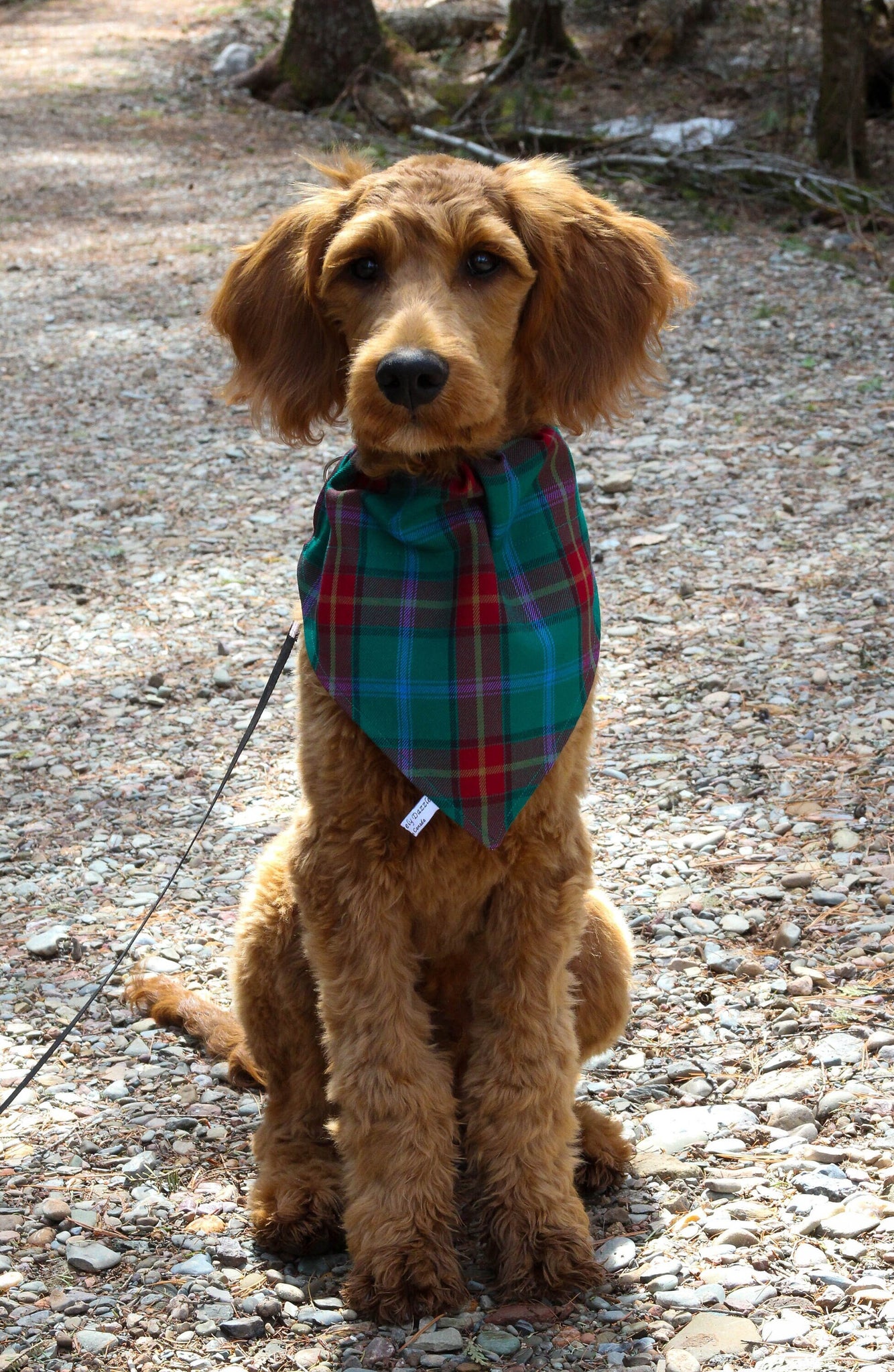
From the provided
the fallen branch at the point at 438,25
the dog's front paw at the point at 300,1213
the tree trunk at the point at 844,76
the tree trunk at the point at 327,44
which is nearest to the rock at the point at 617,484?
the dog's front paw at the point at 300,1213

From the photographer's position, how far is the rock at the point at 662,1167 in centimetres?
325

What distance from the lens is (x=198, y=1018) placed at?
3805 mm

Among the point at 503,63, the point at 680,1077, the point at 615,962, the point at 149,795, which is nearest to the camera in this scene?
the point at 615,962

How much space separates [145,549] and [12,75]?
1375 centimetres

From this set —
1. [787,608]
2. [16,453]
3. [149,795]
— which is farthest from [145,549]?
[787,608]

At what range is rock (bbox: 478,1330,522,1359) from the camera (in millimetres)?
2732

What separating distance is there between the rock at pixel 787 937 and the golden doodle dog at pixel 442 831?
950 mm

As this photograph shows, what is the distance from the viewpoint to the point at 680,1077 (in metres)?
3.60

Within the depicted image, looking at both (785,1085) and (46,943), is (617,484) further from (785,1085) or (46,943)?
(785,1085)

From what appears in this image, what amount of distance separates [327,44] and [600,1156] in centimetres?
1445

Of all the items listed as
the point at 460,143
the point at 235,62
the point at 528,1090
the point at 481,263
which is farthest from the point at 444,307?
the point at 235,62

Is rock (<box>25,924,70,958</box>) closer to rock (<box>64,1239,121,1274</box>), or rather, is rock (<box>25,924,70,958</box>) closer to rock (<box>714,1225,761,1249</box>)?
rock (<box>64,1239,121,1274</box>)

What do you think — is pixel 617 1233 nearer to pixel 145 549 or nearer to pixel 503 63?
pixel 145 549

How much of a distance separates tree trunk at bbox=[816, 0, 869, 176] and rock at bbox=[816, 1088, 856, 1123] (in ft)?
30.6
